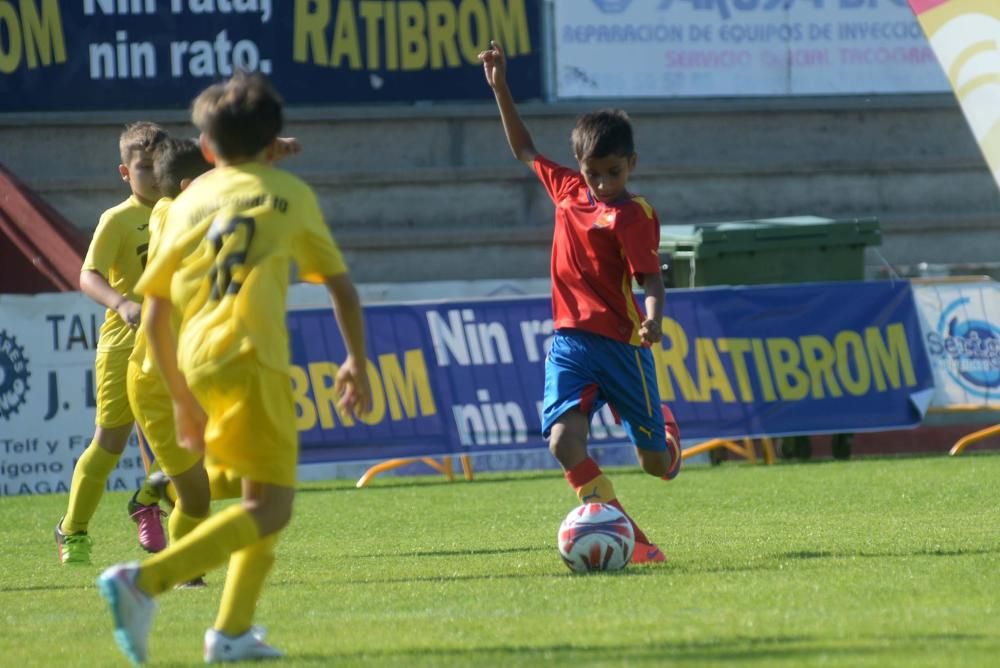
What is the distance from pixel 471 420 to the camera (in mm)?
13977

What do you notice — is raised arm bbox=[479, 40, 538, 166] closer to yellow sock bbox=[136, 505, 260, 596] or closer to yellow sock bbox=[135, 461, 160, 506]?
yellow sock bbox=[135, 461, 160, 506]

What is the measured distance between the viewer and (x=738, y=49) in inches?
796

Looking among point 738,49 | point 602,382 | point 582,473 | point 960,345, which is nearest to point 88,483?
point 582,473

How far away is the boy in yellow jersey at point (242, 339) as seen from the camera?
492 cm

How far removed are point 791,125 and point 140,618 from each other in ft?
56.4

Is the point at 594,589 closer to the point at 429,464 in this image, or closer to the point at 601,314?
the point at 601,314

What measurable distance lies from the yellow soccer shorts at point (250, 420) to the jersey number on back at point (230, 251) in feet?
0.73

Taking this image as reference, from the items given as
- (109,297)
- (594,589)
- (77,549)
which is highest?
(109,297)

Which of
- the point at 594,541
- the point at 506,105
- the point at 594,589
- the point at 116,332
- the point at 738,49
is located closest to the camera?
the point at 594,589

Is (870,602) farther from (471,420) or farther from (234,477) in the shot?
(471,420)

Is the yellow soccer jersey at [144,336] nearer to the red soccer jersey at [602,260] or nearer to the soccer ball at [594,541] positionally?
the red soccer jersey at [602,260]

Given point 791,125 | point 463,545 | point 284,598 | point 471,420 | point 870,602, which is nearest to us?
point 870,602

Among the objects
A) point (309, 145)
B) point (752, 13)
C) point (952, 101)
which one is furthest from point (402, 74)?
point (952, 101)

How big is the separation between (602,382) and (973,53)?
316cm
